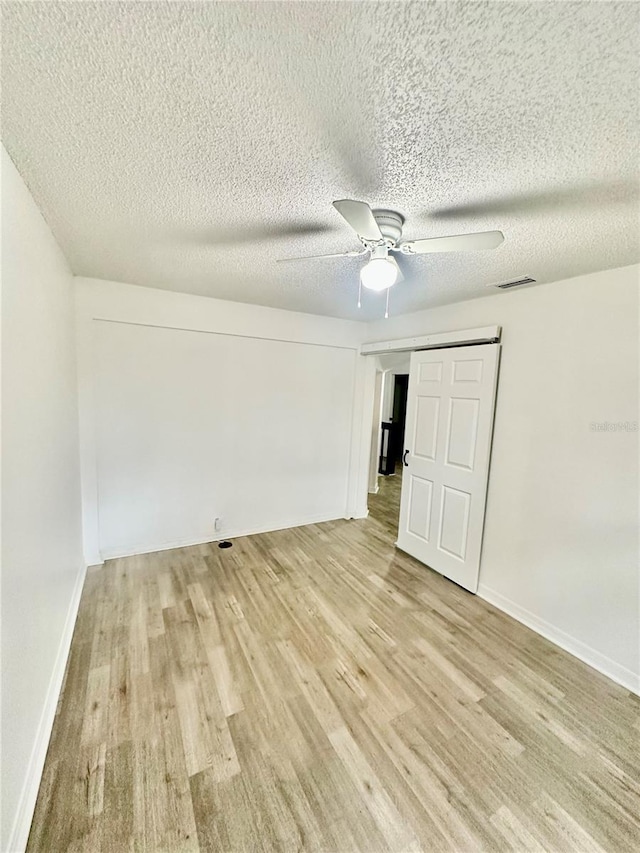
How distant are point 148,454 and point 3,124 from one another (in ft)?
7.87

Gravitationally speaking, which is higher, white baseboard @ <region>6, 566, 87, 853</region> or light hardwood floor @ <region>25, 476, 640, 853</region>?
Answer: white baseboard @ <region>6, 566, 87, 853</region>

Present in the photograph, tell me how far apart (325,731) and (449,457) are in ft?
6.98

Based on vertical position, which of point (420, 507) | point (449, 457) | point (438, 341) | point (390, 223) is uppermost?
point (390, 223)

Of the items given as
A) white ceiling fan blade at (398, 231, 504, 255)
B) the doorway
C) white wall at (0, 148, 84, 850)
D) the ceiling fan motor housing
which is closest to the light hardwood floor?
white wall at (0, 148, 84, 850)

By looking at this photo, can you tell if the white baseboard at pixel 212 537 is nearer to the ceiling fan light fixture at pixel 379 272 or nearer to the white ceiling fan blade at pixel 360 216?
the ceiling fan light fixture at pixel 379 272

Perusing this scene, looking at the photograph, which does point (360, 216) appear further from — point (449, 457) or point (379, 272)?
point (449, 457)

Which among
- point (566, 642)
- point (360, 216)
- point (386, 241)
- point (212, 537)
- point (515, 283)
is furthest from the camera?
point (212, 537)

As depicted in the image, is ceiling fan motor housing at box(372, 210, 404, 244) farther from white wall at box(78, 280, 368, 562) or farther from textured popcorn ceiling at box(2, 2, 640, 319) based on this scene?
white wall at box(78, 280, 368, 562)

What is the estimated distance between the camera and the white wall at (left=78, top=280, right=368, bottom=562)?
2.90 metres

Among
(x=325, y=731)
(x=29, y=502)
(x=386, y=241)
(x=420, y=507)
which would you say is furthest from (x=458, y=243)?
(x=420, y=507)

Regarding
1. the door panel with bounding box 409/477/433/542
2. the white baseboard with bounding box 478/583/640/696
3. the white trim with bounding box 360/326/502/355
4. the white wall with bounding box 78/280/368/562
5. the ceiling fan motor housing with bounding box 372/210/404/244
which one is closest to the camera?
the ceiling fan motor housing with bounding box 372/210/404/244

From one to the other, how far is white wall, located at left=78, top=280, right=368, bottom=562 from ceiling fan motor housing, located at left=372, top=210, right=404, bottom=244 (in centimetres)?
206

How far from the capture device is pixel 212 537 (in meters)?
3.49

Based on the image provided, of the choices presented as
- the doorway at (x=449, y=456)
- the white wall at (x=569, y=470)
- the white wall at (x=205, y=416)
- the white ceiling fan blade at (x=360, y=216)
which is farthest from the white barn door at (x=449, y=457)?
the white ceiling fan blade at (x=360, y=216)
